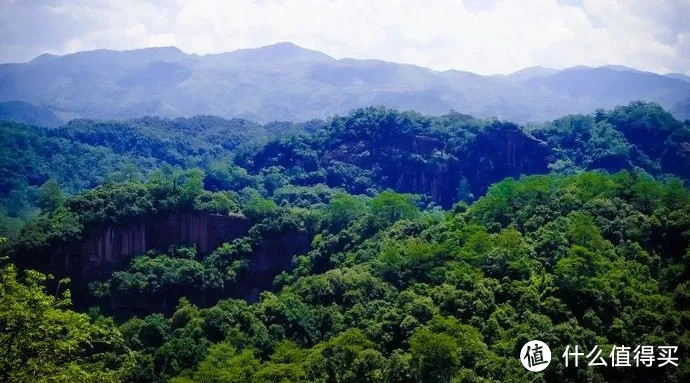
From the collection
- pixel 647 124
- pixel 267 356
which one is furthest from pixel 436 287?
pixel 647 124

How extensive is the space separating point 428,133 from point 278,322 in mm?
55935

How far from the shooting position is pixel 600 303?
26.9m

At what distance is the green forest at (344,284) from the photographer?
2311 centimetres

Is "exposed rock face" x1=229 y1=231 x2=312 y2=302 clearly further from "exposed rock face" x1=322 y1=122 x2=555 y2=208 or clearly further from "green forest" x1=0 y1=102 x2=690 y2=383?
"exposed rock face" x1=322 y1=122 x2=555 y2=208

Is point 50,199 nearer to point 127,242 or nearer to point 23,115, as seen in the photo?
point 127,242

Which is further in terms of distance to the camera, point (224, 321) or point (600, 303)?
point (224, 321)

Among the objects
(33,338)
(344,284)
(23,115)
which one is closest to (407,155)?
(344,284)

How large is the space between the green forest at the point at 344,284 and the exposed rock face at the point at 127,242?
103 millimetres

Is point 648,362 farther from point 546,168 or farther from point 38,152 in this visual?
point 38,152

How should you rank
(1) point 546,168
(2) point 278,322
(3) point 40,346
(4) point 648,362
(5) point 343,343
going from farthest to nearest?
(1) point 546,168
(2) point 278,322
(5) point 343,343
(4) point 648,362
(3) point 40,346

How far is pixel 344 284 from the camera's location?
34.1 m

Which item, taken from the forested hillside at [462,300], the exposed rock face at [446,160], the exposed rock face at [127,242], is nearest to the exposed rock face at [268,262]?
the exposed rock face at [127,242]

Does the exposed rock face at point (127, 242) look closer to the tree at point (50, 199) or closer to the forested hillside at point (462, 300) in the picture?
the forested hillside at point (462, 300)

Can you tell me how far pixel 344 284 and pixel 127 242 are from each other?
754 inches
